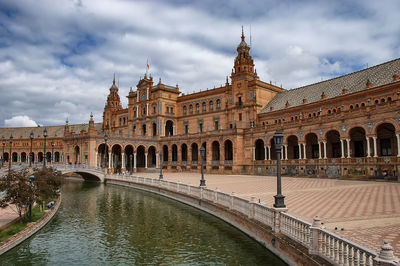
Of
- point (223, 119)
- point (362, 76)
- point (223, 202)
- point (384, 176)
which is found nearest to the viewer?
point (223, 202)

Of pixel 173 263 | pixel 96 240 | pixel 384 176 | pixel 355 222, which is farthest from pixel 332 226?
pixel 384 176

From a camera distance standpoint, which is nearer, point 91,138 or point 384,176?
point 384,176

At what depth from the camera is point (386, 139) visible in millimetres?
33094

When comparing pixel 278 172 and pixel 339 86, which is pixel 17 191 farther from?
pixel 339 86

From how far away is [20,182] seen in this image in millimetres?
14906

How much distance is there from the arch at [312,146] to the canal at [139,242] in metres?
25.8

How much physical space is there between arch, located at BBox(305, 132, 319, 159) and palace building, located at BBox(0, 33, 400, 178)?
0.14 metres

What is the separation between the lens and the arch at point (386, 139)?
31656 mm

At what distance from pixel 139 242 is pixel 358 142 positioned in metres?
32.0

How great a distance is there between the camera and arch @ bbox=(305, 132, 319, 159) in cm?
4097

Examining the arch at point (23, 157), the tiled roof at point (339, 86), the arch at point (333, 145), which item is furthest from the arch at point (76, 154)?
the arch at point (23, 157)

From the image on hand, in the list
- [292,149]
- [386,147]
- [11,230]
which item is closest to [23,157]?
[292,149]

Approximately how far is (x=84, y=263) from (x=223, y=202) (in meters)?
8.34

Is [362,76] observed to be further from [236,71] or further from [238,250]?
[238,250]
